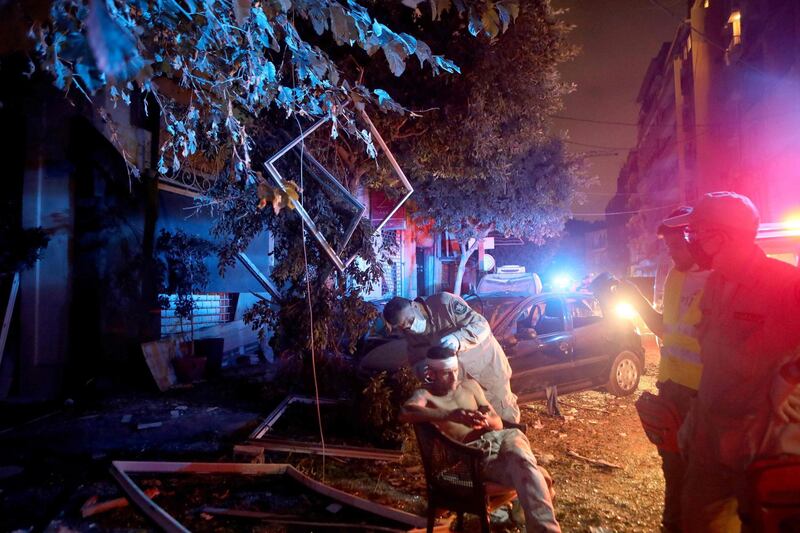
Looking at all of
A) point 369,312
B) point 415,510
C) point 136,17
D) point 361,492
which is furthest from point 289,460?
point 136,17

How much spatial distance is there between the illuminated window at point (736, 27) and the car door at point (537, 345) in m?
19.5

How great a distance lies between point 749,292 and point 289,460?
14.6 ft

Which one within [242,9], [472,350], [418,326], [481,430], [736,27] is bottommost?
[481,430]

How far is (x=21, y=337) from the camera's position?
7520mm

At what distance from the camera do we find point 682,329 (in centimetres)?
338

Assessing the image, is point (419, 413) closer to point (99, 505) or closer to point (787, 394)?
point (787, 394)

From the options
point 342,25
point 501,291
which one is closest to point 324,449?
point 342,25

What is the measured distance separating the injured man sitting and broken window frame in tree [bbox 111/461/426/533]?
80 centimetres

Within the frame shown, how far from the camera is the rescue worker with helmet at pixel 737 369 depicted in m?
2.01

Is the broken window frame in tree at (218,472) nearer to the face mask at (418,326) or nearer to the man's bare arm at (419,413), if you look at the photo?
the man's bare arm at (419,413)

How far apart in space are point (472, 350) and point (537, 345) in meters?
2.72

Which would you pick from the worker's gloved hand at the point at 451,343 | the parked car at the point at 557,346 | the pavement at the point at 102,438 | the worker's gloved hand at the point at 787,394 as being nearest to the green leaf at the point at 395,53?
the worker's gloved hand at the point at 451,343

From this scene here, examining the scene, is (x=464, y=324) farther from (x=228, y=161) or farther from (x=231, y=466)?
(x=228, y=161)

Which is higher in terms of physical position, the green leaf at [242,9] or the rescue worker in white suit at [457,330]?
the green leaf at [242,9]
